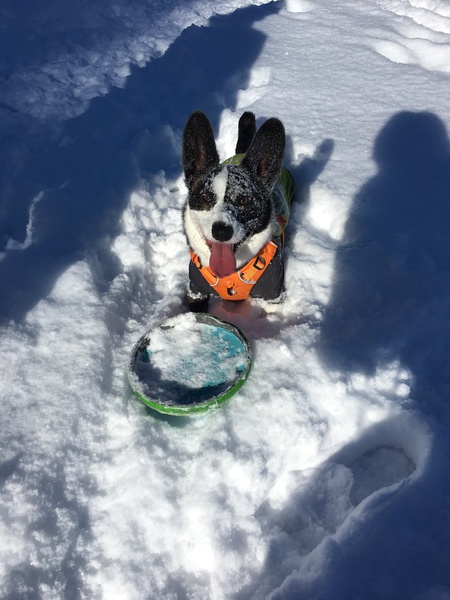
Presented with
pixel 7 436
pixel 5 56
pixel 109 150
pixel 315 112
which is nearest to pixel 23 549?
pixel 7 436

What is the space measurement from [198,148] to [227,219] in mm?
491

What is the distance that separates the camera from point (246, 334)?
324 centimetres

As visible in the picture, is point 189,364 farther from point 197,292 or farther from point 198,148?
point 198,148

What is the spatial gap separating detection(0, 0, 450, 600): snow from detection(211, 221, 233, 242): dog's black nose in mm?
808

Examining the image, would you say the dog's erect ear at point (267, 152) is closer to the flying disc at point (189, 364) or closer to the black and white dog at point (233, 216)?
the black and white dog at point (233, 216)

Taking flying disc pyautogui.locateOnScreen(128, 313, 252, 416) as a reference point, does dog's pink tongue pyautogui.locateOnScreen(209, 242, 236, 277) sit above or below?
above

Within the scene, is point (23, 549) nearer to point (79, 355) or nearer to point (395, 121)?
point (79, 355)

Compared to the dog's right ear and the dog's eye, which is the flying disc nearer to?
the dog's eye

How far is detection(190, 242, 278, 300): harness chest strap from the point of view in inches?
121

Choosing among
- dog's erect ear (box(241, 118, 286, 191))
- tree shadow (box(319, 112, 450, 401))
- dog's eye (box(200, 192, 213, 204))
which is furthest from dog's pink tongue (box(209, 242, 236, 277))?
tree shadow (box(319, 112, 450, 401))

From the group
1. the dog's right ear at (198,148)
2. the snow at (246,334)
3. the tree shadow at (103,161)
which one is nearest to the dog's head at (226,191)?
the dog's right ear at (198,148)

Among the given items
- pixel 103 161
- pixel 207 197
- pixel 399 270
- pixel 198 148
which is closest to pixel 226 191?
pixel 207 197

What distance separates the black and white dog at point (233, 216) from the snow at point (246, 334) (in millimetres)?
337

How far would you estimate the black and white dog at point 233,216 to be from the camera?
2680 millimetres
